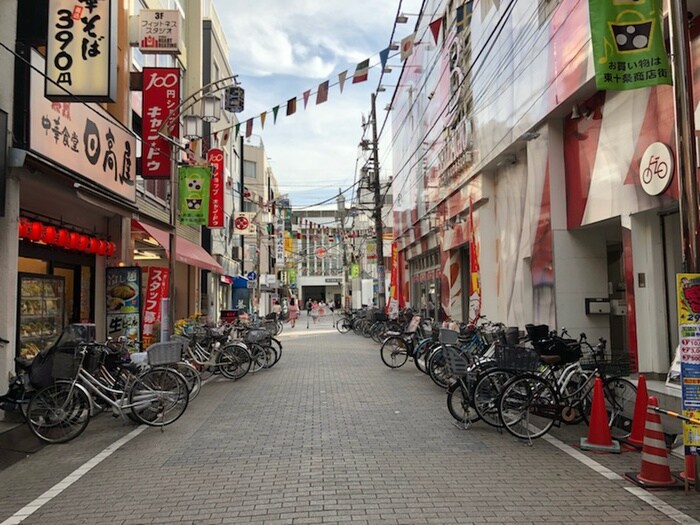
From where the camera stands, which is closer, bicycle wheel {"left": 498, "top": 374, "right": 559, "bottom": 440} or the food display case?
bicycle wheel {"left": 498, "top": 374, "right": 559, "bottom": 440}

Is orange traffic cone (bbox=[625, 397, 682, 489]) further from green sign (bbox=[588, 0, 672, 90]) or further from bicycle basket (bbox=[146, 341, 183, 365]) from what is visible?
bicycle basket (bbox=[146, 341, 183, 365])

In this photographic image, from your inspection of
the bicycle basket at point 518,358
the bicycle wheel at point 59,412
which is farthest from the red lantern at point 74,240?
the bicycle basket at point 518,358

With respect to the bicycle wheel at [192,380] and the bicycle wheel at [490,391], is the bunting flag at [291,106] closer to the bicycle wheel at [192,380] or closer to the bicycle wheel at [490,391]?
the bicycle wheel at [192,380]

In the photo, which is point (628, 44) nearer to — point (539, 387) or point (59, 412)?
point (539, 387)

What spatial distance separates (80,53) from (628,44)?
24.3 ft

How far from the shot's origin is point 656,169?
328 inches

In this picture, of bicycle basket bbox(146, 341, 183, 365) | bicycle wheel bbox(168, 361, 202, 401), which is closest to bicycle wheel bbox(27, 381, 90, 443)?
bicycle basket bbox(146, 341, 183, 365)

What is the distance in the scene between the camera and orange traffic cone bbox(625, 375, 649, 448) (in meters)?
6.32

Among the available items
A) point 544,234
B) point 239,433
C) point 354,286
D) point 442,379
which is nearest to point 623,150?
point 544,234

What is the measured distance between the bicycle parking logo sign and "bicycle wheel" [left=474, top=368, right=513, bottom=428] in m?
3.70

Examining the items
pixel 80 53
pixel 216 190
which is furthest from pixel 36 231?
pixel 216 190

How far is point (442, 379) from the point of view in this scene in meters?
10.6

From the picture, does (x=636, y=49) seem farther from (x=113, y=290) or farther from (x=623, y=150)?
(x=113, y=290)

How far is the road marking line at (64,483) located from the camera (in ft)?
15.4
